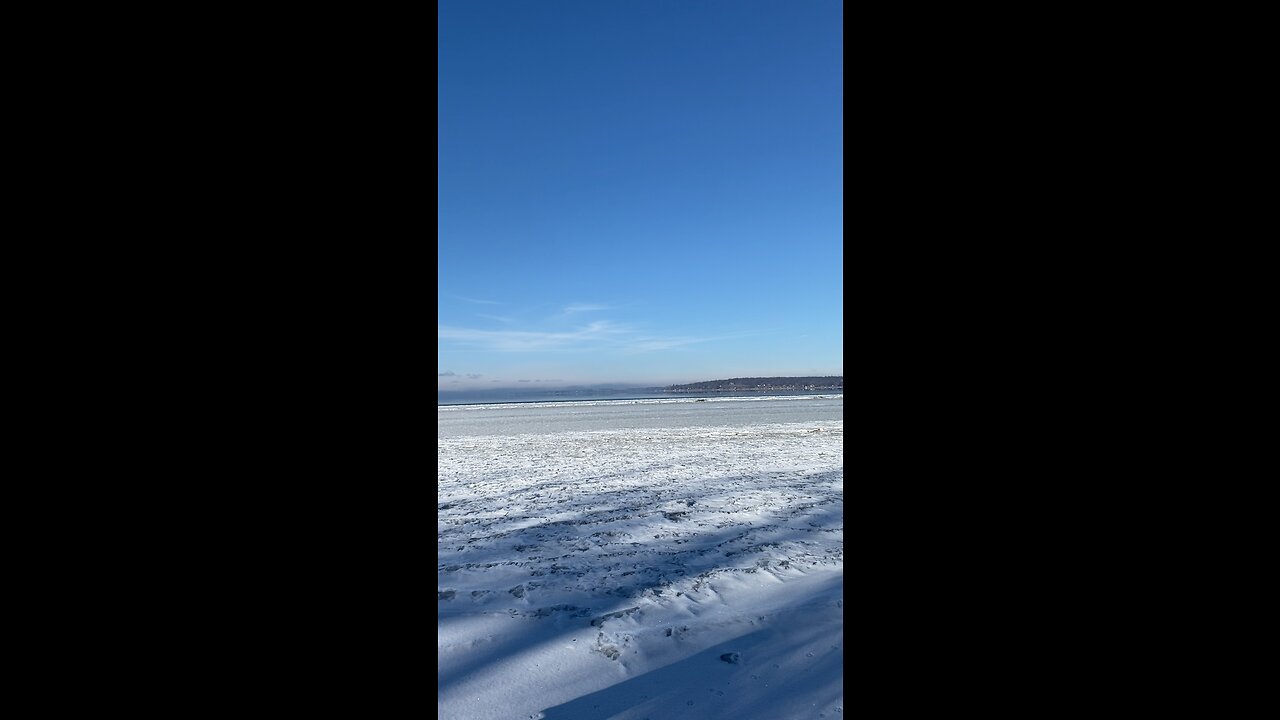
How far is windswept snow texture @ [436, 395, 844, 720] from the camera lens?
6.62 ft

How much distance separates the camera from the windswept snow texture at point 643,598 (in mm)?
2018

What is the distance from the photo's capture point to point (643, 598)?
2.84m
